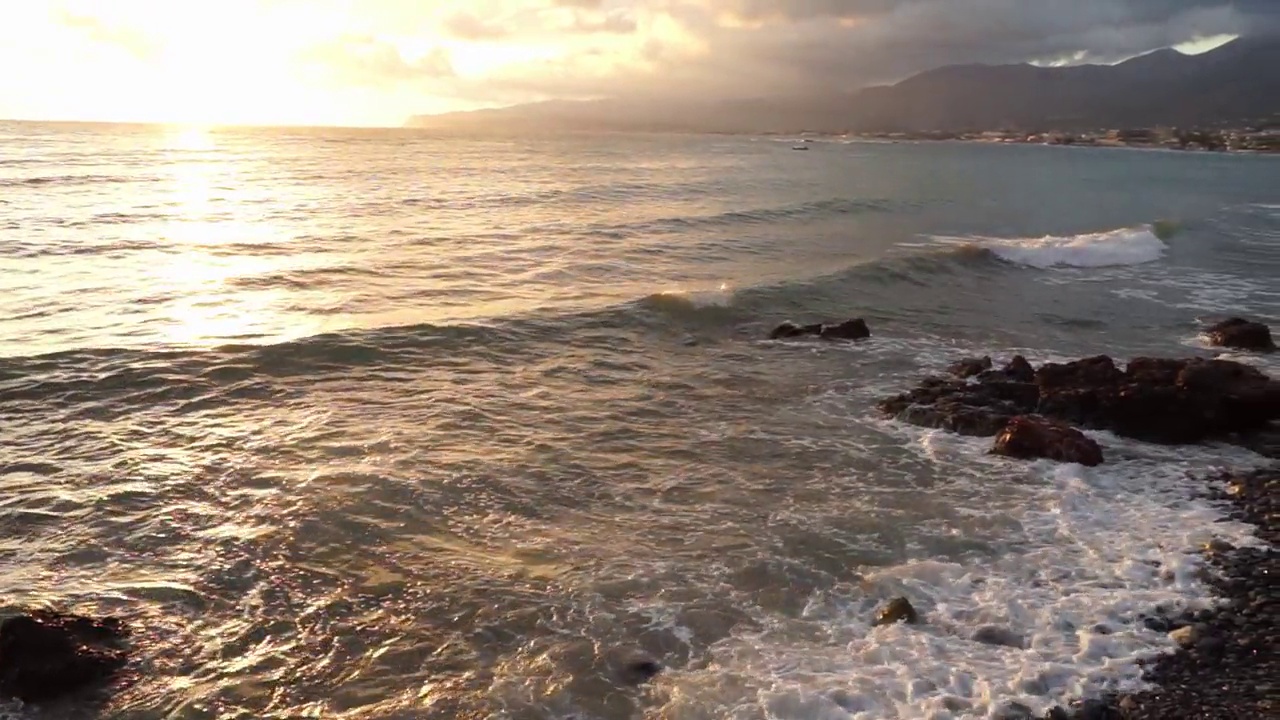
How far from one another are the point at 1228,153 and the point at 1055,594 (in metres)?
191

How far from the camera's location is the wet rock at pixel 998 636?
9000 mm

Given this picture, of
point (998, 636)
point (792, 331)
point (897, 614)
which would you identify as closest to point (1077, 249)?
point (792, 331)

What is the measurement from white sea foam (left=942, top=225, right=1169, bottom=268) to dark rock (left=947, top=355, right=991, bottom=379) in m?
19.6

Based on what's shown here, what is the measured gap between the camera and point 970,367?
19.2 meters

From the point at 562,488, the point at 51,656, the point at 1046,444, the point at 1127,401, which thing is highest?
the point at 1127,401

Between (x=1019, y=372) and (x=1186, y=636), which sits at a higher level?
(x=1019, y=372)

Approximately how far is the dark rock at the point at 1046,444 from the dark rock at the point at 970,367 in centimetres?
414

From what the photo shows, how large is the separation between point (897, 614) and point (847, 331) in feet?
46.6

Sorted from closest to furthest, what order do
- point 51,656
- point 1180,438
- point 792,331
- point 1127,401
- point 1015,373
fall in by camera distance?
point 51,656 < point 1180,438 < point 1127,401 < point 1015,373 < point 792,331

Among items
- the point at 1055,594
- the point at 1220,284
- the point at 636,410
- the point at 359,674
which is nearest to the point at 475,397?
the point at 636,410

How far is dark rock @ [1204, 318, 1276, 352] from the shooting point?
22000mm

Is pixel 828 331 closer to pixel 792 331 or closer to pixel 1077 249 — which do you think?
pixel 792 331

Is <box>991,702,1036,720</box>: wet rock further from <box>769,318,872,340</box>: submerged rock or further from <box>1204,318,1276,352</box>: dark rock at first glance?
<box>1204,318,1276,352</box>: dark rock

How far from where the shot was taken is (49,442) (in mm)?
14219
